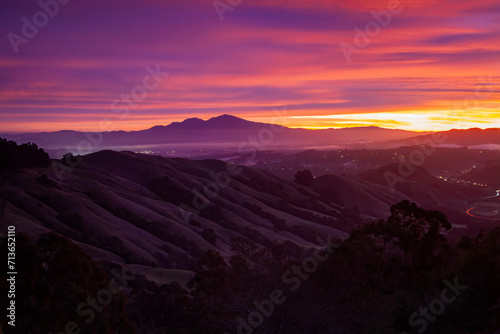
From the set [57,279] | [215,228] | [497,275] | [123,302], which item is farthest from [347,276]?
[215,228]

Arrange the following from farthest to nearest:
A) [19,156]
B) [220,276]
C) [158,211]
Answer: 1. [19,156]
2. [158,211]
3. [220,276]

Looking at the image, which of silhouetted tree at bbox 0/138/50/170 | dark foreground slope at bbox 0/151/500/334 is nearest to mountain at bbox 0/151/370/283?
dark foreground slope at bbox 0/151/500/334

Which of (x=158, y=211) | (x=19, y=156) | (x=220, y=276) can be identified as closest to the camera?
(x=220, y=276)

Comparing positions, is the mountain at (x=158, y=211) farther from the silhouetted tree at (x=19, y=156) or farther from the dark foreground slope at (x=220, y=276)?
the silhouetted tree at (x=19, y=156)

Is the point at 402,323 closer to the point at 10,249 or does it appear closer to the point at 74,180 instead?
the point at 10,249

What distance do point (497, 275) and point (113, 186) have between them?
61.3 metres

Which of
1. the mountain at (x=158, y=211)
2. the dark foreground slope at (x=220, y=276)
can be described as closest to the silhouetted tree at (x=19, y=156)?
the mountain at (x=158, y=211)

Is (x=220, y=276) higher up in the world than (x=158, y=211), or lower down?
higher up

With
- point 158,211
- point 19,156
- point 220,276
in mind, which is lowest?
point 158,211

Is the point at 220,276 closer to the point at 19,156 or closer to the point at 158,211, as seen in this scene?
the point at 158,211

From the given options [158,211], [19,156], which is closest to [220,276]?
[158,211]

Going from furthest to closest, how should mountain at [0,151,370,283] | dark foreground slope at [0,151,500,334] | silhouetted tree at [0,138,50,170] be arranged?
silhouetted tree at [0,138,50,170] < mountain at [0,151,370,283] < dark foreground slope at [0,151,500,334]

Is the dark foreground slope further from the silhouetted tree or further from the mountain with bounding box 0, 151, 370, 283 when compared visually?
the silhouetted tree

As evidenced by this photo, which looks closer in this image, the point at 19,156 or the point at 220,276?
the point at 220,276
